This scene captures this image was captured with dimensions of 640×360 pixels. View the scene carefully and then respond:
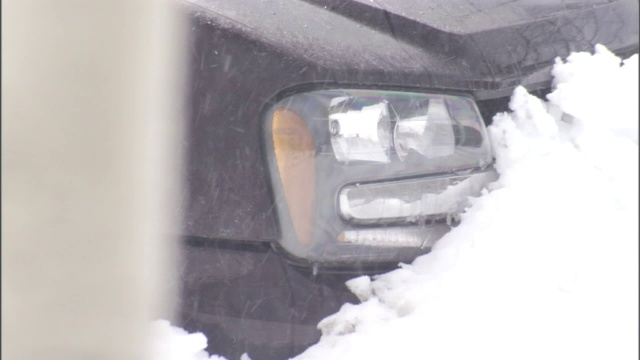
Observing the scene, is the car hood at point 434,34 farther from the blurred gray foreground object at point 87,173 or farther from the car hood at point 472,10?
the blurred gray foreground object at point 87,173

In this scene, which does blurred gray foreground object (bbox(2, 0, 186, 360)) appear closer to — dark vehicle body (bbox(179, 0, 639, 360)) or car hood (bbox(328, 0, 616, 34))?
dark vehicle body (bbox(179, 0, 639, 360))

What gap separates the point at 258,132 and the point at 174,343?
1.65ft

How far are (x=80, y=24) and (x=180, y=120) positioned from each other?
38 cm

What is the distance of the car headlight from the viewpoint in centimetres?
190

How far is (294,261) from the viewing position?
191 cm

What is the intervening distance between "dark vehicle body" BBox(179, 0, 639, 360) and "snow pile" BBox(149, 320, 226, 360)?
0.07 ft

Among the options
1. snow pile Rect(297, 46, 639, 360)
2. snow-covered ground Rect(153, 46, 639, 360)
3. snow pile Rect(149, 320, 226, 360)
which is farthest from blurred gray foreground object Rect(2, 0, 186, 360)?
snow pile Rect(297, 46, 639, 360)

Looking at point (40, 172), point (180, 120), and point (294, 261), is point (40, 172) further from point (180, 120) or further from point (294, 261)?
point (294, 261)

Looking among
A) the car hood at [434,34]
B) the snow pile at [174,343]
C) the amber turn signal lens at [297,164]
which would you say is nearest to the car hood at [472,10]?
the car hood at [434,34]

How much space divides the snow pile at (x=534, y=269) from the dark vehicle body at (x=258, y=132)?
93 mm

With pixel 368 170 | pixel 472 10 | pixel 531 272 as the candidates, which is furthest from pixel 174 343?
pixel 472 10

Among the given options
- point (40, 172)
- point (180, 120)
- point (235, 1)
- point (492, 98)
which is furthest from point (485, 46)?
point (40, 172)

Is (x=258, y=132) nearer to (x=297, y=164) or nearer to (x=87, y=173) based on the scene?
(x=297, y=164)

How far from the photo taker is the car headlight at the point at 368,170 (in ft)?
6.23
